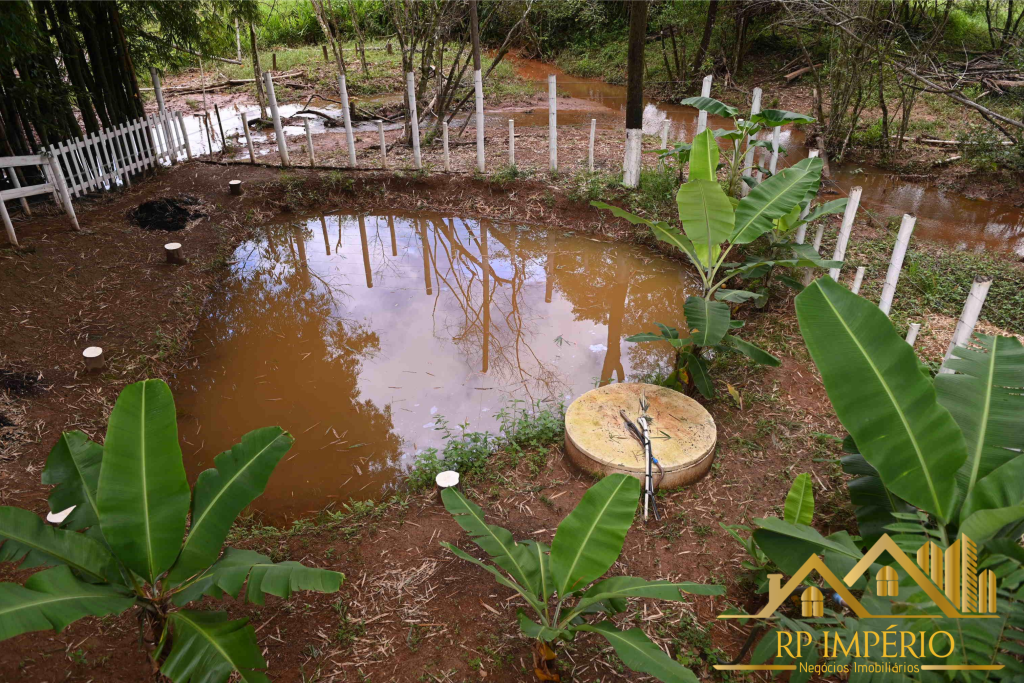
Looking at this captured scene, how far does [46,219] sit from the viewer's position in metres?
7.14

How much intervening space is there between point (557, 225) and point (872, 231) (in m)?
3.90

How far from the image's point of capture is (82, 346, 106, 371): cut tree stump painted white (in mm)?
5008

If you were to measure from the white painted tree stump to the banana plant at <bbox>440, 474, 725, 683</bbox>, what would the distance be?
4.04 ft

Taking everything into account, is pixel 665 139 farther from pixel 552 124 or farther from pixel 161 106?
pixel 161 106

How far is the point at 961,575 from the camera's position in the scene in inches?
73.0

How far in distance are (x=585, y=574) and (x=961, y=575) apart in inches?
50.6

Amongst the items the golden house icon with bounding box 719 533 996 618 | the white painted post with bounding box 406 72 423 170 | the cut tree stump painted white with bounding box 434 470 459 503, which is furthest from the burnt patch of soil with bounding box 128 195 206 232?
the golden house icon with bounding box 719 533 996 618

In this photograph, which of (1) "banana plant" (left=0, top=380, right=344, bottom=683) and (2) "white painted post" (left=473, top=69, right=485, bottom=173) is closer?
(1) "banana plant" (left=0, top=380, right=344, bottom=683)

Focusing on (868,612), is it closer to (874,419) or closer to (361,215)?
(874,419)

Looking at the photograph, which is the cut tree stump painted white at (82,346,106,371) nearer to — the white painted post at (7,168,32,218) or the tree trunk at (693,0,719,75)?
Answer: the white painted post at (7,168,32,218)

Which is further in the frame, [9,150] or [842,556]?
[9,150]

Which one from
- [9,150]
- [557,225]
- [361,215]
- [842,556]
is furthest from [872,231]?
[9,150]

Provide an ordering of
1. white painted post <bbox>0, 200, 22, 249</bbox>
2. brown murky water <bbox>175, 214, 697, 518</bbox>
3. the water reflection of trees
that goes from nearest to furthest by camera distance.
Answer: the water reflection of trees < brown murky water <bbox>175, 214, 697, 518</bbox> < white painted post <bbox>0, 200, 22, 249</bbox>

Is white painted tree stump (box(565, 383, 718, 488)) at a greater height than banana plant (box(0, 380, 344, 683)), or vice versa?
banana plant (box(0, 380, 344, 683))
